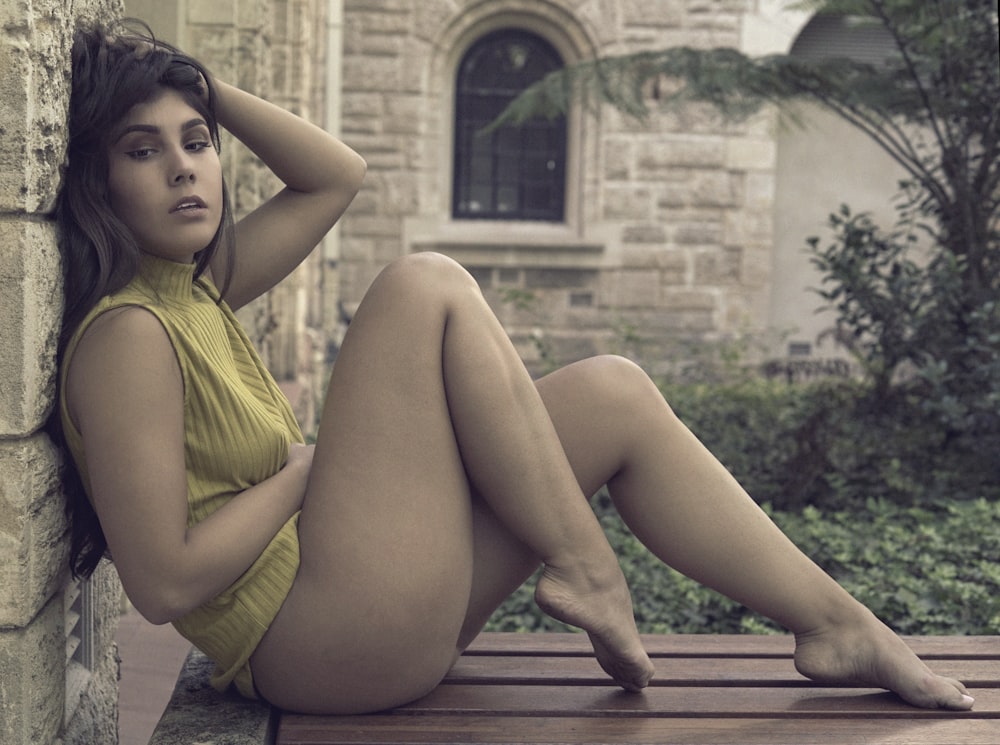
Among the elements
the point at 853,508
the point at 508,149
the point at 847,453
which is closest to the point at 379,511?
the point at 853,508

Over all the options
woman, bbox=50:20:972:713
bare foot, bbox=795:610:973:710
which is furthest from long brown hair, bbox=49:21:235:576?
bare foot, bbox=795:610:973:710

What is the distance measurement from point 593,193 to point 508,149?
0.92 meters

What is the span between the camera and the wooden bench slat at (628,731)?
185 cm

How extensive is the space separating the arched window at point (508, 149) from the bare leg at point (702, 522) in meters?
8.76

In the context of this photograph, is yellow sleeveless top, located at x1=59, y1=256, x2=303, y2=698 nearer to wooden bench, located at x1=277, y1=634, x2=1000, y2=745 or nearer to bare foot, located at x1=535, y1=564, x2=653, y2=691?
wooden bench, located at x1=277, y1=634, x2=1000, y2=745

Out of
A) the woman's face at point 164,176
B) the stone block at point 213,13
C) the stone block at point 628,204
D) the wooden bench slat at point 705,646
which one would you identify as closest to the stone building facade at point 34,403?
the woman's face at point 164,176

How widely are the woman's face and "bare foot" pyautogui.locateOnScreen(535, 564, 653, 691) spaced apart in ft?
2.44

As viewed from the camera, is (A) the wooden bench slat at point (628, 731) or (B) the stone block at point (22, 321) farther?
(A) the wooden bench slat at point (628, 731)

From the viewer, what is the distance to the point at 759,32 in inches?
404

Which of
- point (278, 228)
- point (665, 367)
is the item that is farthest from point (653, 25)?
point (278, 228)

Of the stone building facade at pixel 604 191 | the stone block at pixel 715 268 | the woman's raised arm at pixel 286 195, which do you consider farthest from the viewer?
the stone block at pixel 715 268

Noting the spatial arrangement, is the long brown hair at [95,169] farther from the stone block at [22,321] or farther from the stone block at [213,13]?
the stone block at [213,13]

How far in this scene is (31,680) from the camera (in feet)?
5.37

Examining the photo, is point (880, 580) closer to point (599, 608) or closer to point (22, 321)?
point (599, 608)
